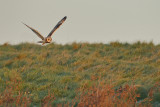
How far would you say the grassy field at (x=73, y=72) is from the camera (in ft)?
22.1

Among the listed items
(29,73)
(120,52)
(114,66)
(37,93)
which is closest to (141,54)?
(120,52)

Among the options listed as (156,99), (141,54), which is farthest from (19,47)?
(156,99)

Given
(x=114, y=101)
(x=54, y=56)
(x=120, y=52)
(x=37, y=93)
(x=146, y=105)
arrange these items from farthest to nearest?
(x=120, y=52) → (x=54, y=56) → (x=37, y=93) → (x=146, y=105) → (x=114, y=101)

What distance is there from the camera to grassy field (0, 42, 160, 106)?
673 centimetres

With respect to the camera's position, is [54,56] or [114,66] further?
[54,56]

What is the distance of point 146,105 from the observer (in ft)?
19.7

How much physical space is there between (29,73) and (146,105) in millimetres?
4398

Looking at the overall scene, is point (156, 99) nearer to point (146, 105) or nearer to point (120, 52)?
point (146, 105)

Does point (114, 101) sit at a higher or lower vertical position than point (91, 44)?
lower

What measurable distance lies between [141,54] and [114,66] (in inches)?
109

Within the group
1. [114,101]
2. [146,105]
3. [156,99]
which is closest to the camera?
[114,101]

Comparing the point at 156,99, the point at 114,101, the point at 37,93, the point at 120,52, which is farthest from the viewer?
the point at 120,52

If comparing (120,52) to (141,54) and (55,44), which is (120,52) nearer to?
(141,54)

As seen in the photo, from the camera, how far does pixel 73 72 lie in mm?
9570
